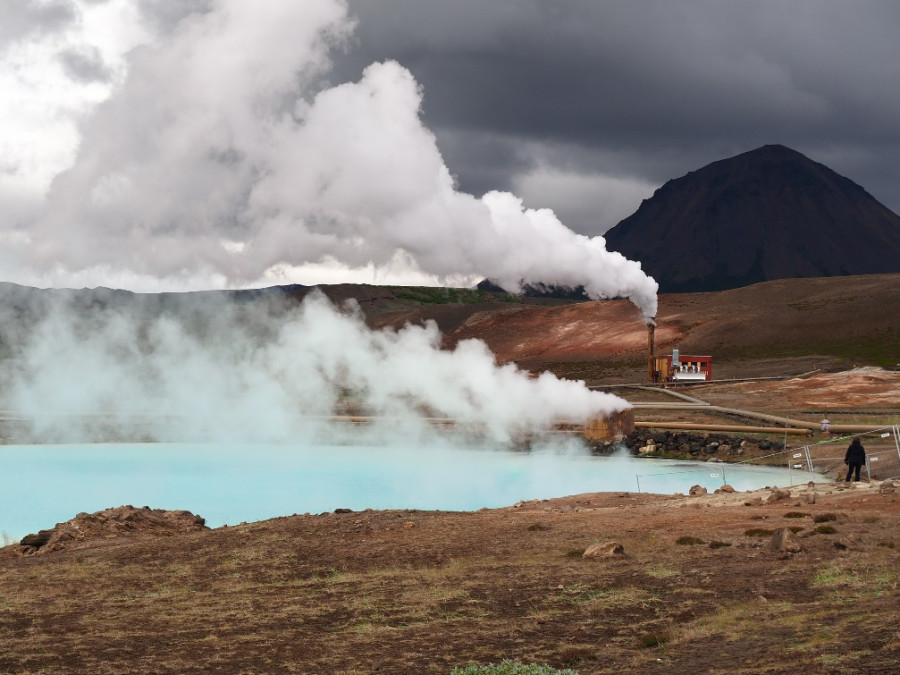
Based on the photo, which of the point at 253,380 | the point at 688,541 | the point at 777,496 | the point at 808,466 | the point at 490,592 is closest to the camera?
the point at 490,592

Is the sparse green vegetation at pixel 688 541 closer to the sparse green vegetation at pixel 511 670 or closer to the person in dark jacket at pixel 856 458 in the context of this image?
the sparse green vegetation at pixel 511 670

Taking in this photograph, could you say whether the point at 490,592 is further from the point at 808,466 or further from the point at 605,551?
the point at 808,466

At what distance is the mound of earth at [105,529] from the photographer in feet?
105

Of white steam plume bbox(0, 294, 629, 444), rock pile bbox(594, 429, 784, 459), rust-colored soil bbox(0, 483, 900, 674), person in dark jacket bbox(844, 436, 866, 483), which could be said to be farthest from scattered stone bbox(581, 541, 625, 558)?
white steam plume bbox(0, 294, 629, 444)

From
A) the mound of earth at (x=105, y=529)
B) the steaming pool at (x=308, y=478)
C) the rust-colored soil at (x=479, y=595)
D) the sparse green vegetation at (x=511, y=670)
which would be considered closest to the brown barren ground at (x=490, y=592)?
the rust-colored soil at (x=479, y=595)

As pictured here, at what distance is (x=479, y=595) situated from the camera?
889 inches

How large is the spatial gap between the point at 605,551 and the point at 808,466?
31382mm

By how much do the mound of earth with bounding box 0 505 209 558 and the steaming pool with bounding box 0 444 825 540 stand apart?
23.0ft

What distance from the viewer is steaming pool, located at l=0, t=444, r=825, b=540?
4759cm

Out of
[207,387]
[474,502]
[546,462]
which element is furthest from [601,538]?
[207,387]

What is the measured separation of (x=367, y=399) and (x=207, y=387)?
17079mm

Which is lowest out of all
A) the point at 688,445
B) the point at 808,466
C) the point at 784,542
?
the point at 784,542

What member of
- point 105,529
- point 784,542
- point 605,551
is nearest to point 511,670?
point 605,551

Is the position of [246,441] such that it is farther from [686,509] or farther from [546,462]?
[686,509]
